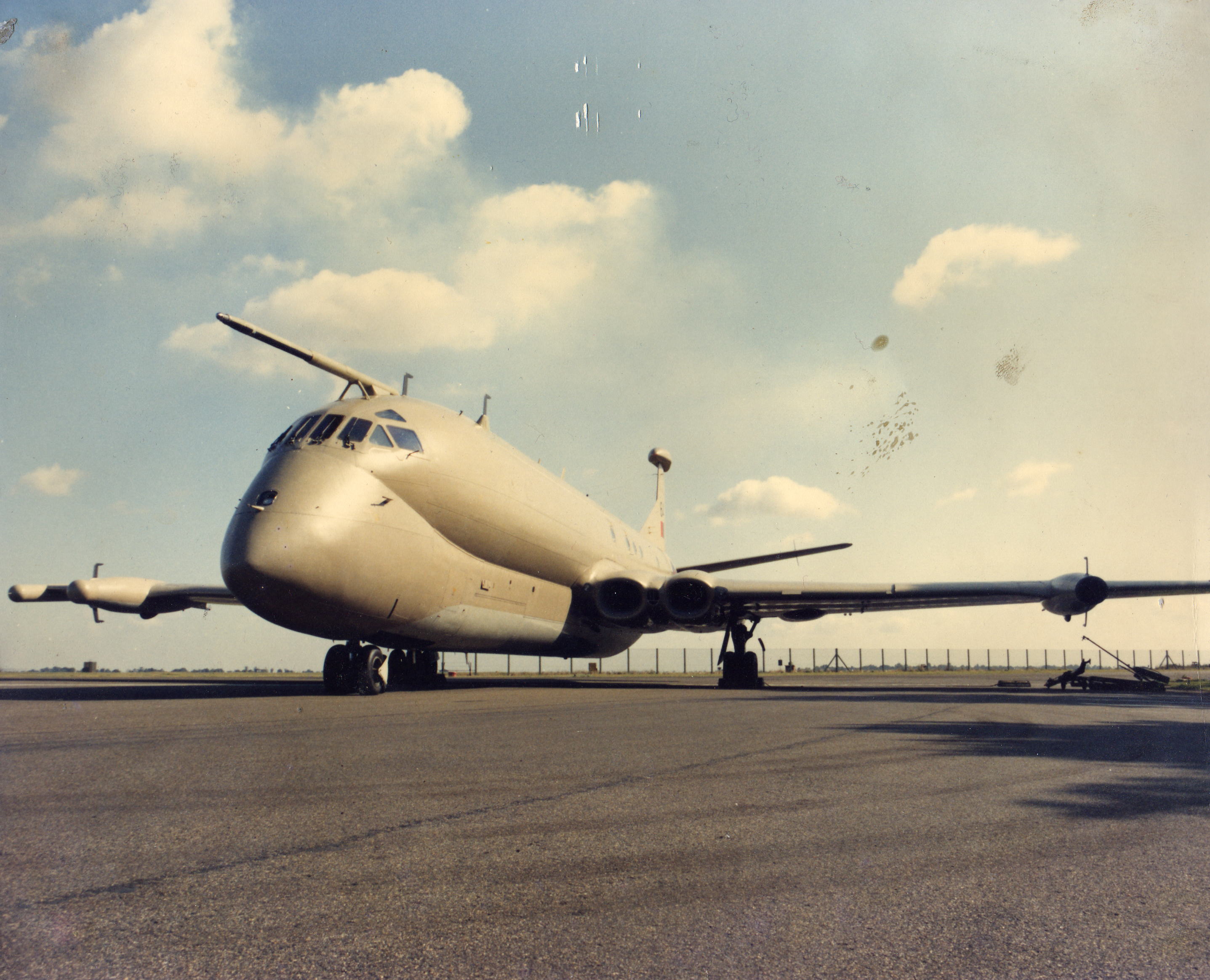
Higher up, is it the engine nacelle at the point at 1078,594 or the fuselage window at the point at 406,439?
the fuselage window at the point at 406,439

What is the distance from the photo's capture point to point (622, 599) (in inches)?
831

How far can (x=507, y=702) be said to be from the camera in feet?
41.5

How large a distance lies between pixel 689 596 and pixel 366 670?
8.41 m

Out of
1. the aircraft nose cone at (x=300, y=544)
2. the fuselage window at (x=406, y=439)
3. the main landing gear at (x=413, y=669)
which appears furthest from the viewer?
the main landing gear at (x=413, y=669)

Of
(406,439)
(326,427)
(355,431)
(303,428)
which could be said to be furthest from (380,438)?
(303,428)

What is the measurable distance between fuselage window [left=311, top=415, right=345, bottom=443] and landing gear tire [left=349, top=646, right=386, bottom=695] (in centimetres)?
364

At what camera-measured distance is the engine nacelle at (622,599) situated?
821 inches

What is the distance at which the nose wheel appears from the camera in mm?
13734

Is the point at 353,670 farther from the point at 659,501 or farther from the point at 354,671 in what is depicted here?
the point at 659,501

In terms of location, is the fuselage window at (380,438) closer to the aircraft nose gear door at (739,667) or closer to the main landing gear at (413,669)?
the main landing gear at (413,669)

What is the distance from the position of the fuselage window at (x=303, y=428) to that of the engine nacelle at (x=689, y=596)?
30.6 feet

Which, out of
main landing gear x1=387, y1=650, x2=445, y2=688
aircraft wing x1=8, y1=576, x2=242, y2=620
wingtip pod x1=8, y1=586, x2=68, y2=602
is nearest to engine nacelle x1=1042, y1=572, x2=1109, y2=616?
main landing gear x1=387, y1=650, x2=445, y2=688

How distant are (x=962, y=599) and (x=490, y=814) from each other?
18422mm

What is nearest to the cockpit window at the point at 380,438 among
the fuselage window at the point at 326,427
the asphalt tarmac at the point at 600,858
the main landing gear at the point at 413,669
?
the fuselage window at the point at 326,427
